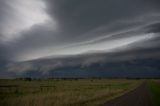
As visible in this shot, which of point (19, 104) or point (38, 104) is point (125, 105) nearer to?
point (38, 104)

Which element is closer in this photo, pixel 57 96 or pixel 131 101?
pixel 131 101

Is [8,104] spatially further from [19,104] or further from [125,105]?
[125,105]

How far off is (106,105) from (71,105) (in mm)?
3350

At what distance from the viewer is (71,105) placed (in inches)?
876

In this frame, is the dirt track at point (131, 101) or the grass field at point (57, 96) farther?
the grass field at point (57, 96)

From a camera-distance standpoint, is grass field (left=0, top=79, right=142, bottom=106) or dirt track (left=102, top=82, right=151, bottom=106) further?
grass field (left=0, top=79, right=142, bottom=106)

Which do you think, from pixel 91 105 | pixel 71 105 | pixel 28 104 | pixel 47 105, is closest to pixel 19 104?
pixel 28 104

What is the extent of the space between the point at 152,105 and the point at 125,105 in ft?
9.16

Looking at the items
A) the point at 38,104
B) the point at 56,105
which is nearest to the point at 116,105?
the point at 56,105

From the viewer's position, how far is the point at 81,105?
22.3 m

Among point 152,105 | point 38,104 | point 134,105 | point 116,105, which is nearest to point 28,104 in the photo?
point 38,104

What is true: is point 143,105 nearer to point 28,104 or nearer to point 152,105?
point 152,105

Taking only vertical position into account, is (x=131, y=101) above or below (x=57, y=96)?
below

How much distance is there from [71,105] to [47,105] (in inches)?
92.7
